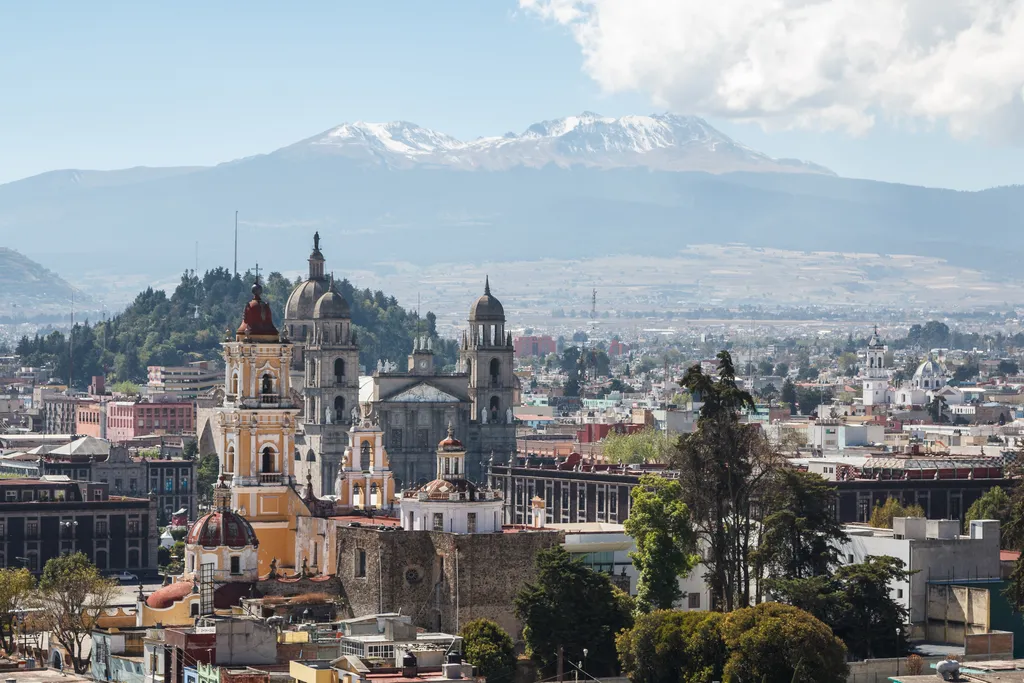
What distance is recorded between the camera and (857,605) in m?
73.2

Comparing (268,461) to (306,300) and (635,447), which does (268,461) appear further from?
(306,300)

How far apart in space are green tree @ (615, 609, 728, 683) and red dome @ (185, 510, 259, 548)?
17044mm

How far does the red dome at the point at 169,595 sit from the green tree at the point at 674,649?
15.2 m

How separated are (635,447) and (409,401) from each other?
Result: 15.6 metres

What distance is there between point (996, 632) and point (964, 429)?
10826 centimetres

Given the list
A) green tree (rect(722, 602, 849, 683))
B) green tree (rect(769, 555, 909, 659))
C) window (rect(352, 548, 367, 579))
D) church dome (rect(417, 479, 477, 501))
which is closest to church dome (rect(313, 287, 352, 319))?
window (rect(352, 548, 367, 579))

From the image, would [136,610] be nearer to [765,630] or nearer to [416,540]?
[416,540]

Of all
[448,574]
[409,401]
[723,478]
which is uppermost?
[409,401]

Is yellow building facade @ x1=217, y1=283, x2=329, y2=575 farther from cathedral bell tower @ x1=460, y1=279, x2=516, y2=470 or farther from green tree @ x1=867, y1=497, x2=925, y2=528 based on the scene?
cathedral bell tower @ x1=460, y1=279, x2=516, y2=470

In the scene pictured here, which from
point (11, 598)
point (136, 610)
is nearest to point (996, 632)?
point (136, 610)

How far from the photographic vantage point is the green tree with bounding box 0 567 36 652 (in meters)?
83.8

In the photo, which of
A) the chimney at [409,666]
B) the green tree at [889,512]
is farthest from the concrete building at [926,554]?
the green tree at [889,512]

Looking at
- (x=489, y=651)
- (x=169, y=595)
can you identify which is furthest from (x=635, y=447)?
(x=489, y=651)

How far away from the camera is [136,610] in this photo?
81.2 metres
